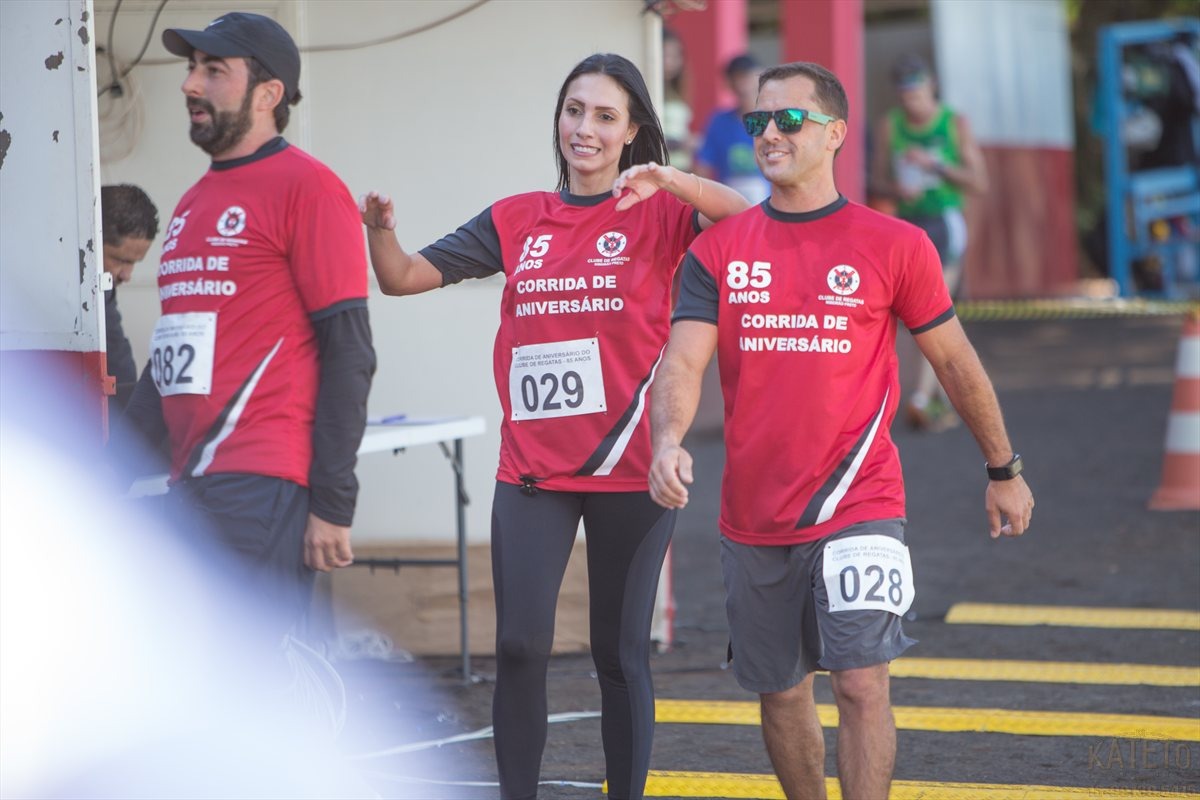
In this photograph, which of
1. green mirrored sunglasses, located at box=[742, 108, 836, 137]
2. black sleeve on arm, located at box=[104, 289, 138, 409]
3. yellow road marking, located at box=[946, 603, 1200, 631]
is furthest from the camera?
yellow road marking, located at box=[946, 603, 1200, 631]

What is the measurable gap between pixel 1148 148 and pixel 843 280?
18257 millimetres

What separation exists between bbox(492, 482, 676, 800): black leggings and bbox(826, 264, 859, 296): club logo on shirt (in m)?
0.75

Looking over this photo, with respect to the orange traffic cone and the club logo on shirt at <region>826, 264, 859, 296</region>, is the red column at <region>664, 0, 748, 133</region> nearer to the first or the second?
the orange traffic cone

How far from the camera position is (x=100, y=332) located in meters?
4.68

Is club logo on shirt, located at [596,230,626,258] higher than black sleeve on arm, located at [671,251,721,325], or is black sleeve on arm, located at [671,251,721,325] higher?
club logo on shirt, located at [596,230,626,258]

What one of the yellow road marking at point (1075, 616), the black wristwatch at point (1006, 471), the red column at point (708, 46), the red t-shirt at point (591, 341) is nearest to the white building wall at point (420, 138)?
the yellow road marking at point (1075, 616)

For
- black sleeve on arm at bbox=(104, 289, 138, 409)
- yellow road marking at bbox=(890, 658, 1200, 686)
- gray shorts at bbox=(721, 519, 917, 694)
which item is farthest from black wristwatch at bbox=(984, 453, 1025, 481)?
black sleeve on arm at bbox=(104, 289, 138, 409)

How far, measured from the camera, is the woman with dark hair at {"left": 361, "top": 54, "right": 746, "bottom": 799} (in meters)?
4.53

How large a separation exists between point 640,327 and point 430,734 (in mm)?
2187

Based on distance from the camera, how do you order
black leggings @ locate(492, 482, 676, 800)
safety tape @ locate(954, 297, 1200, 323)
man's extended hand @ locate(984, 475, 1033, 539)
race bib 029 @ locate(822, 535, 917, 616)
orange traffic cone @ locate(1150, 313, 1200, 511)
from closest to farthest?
race bib 029 @ locate(822, 535, 917, 616)
man's extended hand @ locate(984, 475, 1033, 539)
black leggings @ locate(492, 482, 676, 800)
orange traffic cone @ locate(1150, 313, 1200, 511)
safety tape @ locate(954, 297, 1200, 323)

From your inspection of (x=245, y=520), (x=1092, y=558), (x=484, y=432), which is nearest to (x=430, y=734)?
(x=484, y=432)

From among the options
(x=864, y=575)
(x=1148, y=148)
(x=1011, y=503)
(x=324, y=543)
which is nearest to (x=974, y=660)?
(x=1011, y=503)

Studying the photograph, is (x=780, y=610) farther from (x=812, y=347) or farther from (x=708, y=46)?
(x=708, y=46)

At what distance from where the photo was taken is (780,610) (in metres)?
4.36
